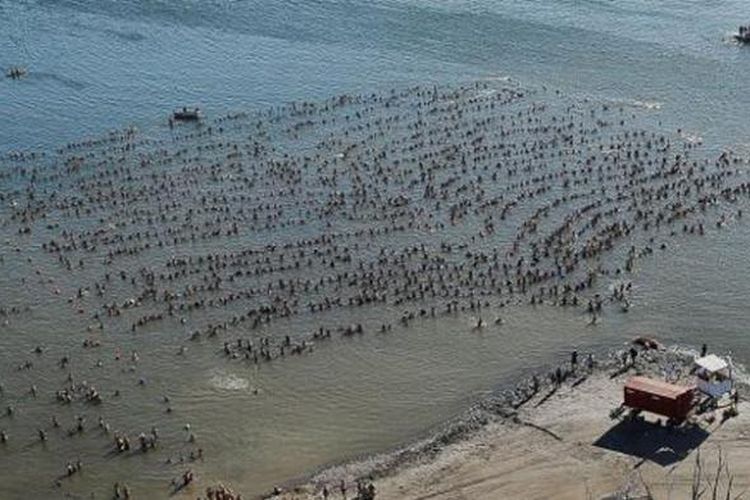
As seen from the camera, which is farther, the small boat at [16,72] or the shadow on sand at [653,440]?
the small boat at [16,72]

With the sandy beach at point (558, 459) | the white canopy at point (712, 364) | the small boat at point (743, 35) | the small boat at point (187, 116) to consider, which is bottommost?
the sandy beach at point (558, 459)

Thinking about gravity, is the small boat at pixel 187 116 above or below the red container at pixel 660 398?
above

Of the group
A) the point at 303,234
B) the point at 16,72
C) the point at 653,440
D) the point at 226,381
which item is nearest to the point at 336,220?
the point at 303,234

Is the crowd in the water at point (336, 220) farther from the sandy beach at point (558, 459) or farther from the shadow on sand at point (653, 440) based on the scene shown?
the shadow on sand at point (653, 440)

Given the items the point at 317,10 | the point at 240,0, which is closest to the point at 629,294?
the point at 317,10

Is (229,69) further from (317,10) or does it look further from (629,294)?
(629,294)

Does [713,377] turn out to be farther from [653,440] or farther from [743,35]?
[743,35]

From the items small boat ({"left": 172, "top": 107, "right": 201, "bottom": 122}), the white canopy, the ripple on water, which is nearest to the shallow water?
the ripple on water

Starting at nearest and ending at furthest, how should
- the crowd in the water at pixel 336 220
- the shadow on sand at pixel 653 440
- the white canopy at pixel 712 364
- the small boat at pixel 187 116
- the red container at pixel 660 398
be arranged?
the shadow on sand at pixel 653 440 → the red container at pixel 660 398 → the white canopy at pixel 712 364 → the crowd in the water at pixel 336 220 → the small boat at pixel 187 116

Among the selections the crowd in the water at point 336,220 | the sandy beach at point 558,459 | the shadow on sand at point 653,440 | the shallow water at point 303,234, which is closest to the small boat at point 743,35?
the shallow water at point 303,234
